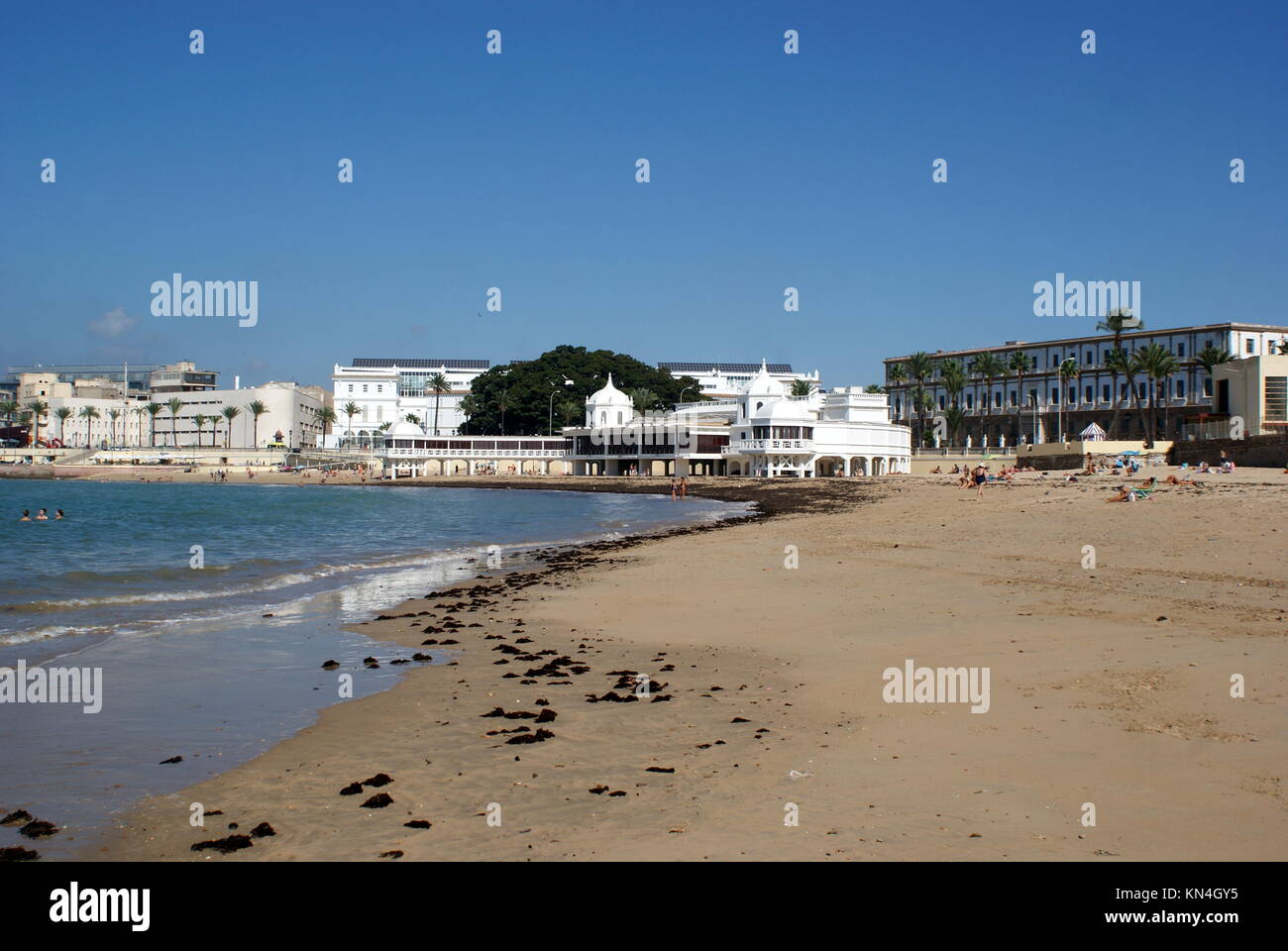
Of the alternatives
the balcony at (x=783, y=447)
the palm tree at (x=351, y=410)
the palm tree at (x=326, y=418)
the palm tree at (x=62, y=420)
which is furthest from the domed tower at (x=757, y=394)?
the palm tree at (x=62, y=420)

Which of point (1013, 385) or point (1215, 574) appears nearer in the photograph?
point (1215, 574)

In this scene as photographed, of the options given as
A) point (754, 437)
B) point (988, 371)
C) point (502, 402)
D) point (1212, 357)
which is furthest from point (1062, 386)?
point (502, 402)

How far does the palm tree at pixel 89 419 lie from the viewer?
17875 cm

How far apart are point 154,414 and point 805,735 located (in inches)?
7101

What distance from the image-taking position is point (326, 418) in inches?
6752

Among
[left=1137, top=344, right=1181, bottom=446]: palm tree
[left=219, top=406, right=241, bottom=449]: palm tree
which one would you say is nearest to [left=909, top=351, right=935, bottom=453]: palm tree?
[left=1137, top=344, right=1181, bottom=446]: palm tree

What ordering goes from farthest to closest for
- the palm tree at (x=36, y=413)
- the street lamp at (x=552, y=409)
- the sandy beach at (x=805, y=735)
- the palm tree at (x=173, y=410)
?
the palm tree at (x=36, y=413) < the palm tree at (x=173, y=410) < the street lamp at (x=552, y=409) < the sandy beach at (x=805, y=735)

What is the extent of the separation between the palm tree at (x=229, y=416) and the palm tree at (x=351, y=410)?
52.5 ft

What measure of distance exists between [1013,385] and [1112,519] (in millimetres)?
90020

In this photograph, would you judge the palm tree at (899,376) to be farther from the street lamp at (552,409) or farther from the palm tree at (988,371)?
the street lamp at (552,409)

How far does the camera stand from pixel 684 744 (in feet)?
30.7

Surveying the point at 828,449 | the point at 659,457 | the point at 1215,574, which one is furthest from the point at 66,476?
the point at 1215,574

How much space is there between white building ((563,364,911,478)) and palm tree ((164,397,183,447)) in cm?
8143
